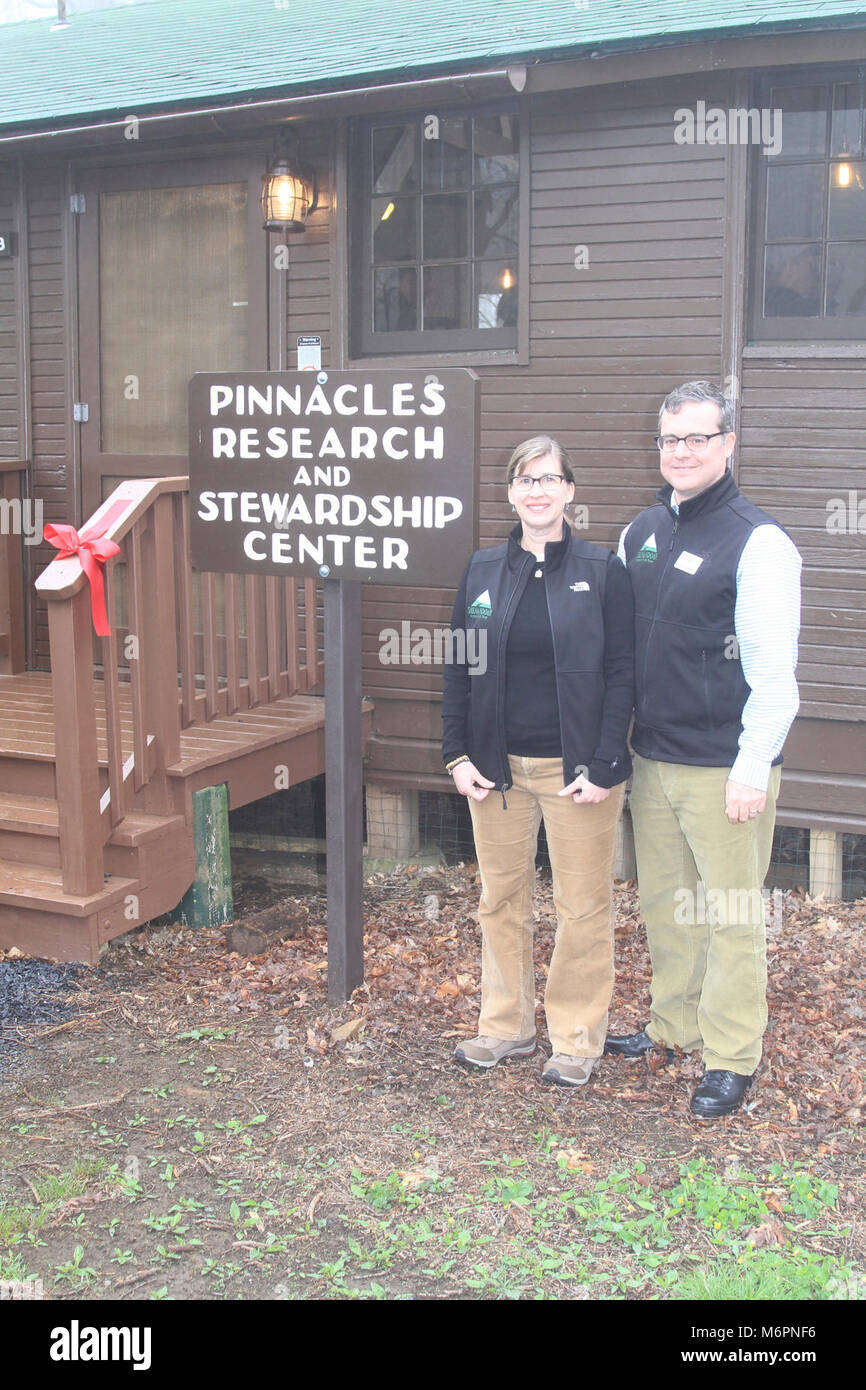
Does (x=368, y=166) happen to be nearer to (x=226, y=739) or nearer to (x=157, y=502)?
(x=157, y=502)

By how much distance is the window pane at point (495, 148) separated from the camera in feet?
19.4

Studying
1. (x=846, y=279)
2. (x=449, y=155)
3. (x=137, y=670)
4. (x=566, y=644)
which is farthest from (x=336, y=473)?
(x=449, y=155)

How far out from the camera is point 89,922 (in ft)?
14.6

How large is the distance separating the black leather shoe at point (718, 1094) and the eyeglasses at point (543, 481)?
177cm

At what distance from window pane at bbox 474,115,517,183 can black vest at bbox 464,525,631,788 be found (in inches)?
122

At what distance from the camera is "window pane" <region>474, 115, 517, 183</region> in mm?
5918

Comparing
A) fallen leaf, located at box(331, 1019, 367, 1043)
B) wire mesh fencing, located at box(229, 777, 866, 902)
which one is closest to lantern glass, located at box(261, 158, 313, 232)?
wire mesh fencing, located at box(229, 777, 866, 902)

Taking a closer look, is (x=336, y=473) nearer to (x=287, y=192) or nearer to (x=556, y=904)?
(x=556, y=904)

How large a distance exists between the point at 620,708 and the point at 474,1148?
129cm

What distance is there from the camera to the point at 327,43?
6516 millimetres

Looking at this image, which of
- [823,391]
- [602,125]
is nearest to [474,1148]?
[823,391]

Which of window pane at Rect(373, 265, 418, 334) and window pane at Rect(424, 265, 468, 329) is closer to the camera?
window pane at Rect(424, 265, 468, 329)

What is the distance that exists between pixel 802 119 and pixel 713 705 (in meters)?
3.27
